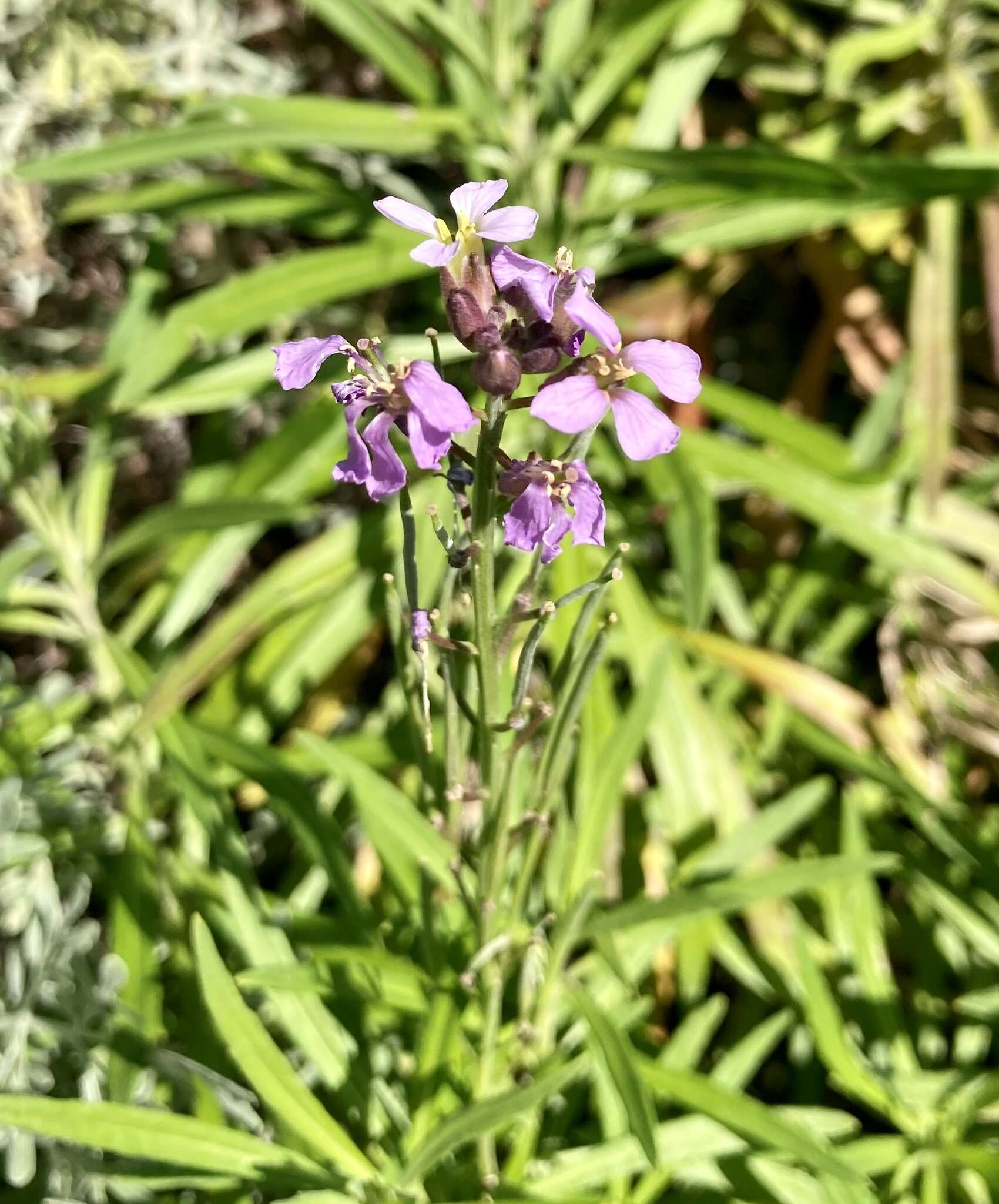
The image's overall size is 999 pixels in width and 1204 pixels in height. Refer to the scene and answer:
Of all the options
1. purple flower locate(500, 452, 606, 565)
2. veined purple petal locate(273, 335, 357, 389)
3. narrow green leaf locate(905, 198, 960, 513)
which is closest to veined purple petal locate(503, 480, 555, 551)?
purple flower locate(500, 452, 606, 565)

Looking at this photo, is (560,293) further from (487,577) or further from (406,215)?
(487,577)

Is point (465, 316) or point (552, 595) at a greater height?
point (465, 316)

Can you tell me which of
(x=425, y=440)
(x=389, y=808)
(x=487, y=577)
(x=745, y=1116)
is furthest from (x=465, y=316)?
(x=745, y=1116)

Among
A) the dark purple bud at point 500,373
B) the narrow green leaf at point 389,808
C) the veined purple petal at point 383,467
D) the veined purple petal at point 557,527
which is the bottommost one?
the narrow green leaf at point 389,808

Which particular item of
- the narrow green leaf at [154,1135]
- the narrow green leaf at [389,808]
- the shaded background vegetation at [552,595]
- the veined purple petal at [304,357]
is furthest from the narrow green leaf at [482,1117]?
the veined purple petal at [304,357]

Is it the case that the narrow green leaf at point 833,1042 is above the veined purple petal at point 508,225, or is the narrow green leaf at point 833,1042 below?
below

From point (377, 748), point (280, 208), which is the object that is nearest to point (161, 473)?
point (280, 208)

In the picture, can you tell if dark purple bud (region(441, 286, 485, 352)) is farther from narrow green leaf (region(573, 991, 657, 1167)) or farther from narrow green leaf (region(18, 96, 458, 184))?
narrow green leaf (region(18, 96, 458, 184))

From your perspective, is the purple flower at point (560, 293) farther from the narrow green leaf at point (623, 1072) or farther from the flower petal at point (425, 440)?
the narrow green leaf at point (623, 1072)
